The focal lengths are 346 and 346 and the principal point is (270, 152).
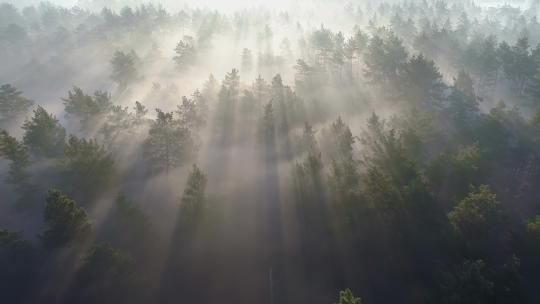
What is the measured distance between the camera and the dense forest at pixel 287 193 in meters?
32.4

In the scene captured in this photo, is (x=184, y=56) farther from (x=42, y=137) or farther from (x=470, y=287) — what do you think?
(x=470, y=287)

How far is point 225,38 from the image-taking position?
11062 cm

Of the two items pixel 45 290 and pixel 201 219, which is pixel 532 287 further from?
pixel 45 290

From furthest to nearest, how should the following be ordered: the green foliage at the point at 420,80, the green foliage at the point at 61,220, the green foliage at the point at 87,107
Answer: the green foliage at the point at 420,80, the green foliage at the point at 87,107, the green foliage at the point at 61,220

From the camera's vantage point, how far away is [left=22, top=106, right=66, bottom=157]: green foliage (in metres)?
44.8

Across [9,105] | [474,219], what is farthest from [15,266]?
[474,219]

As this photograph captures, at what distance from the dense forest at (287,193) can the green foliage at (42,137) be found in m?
0.26

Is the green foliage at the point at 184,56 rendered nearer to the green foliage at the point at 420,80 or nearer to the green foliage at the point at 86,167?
the green foliage at the point at 86,167

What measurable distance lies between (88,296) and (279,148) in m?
34.9

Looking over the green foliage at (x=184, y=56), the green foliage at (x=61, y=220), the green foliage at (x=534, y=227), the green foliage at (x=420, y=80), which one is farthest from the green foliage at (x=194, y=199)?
the green foliage at (x=184, y=56)

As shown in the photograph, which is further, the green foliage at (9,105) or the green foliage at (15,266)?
the green foliage at (9,105)

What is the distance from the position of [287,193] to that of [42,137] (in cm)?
3309

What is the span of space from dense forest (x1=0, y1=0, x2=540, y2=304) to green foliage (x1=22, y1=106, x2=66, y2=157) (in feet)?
0.84

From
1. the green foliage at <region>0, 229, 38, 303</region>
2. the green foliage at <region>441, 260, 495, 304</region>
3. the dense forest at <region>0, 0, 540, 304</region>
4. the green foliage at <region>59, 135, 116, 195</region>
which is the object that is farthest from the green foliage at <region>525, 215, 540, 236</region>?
the green foliage at <region>0, 229, 38, 303</region>
